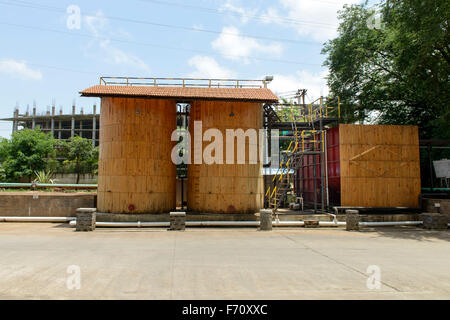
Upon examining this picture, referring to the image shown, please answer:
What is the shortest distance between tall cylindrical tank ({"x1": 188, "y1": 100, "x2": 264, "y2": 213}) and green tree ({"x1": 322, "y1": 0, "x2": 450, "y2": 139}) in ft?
37.9

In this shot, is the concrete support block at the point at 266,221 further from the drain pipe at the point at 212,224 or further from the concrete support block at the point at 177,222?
the concrete support block at the point at 177,222

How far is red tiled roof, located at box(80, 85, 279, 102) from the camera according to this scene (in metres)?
15.9

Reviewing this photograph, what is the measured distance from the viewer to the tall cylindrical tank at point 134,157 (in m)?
16.0

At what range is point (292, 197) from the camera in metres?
23.9

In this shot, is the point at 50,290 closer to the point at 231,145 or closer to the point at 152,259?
the point at 152,259

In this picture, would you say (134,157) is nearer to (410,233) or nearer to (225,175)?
(225,175)

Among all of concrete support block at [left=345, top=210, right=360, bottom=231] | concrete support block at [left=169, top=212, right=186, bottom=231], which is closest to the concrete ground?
concrete support block at [left=169, top=212, right=186, bottom=231]

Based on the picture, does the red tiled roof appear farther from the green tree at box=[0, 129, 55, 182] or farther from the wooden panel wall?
the green tree at box=[0, 129, 55, 182]

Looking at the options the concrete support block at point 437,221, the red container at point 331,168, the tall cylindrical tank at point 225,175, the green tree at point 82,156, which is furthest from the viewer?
the green tree at point 82,156

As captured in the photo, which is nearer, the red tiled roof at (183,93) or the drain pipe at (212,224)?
the drain pipe at (212,224)

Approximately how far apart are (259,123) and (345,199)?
6954mm

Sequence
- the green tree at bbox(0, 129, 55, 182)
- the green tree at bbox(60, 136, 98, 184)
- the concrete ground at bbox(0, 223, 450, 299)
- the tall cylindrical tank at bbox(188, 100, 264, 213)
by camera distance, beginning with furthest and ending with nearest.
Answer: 1. the green tree at bbox(60, 136, 98, 184)
2. the green tree at bbox(0, 129, 55, 182)
3. the tall cylindrical tank at bbox(188, 100, 264, 213)
4. the concrete ground at bbox(0, 223, 450, 299)

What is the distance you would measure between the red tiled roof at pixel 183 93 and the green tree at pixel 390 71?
1001 centimetres

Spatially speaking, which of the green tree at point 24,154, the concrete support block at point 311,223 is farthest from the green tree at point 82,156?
the concrete support block at point 311,223
